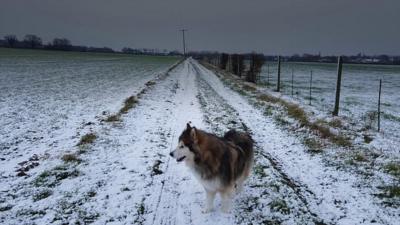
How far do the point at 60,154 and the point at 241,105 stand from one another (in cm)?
1005

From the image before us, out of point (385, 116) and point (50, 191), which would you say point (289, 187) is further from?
point (385, 116)

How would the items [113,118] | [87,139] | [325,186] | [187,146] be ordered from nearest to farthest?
[187,146]
[325,186]
[87,139]
[113,118]

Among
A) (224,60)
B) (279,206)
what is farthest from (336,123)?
(224,60)

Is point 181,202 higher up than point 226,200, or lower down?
lower down

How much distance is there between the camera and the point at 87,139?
A: 9609mm

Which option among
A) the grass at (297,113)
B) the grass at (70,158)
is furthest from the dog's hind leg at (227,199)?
the grass at (297,113)

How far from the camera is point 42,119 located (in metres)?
12.6

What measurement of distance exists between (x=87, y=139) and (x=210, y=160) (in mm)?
5873

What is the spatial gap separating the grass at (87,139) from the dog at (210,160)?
519 cm

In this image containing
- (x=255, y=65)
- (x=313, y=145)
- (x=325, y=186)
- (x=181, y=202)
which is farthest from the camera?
(x=255, y=65)

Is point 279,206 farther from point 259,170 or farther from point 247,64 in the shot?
point 247,64

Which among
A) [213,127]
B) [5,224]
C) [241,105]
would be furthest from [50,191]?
[241,105]

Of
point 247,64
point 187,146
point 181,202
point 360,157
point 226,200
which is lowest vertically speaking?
point 181,202

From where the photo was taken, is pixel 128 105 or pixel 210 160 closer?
pixel 210 160
